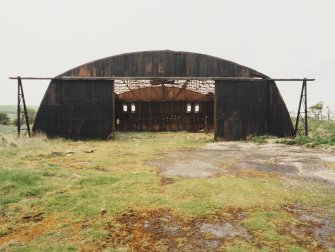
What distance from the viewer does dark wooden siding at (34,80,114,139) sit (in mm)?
21391

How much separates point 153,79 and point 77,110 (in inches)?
215

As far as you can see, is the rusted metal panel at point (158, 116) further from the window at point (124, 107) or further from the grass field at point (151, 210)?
the grass field at point (151, 210)

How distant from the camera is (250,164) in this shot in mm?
12383

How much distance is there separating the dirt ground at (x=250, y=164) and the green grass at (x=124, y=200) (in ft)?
3.23

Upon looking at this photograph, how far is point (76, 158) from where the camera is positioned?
527 inches

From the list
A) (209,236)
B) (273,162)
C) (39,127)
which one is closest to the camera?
(209,236)

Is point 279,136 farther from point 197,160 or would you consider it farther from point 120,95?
point 120,95

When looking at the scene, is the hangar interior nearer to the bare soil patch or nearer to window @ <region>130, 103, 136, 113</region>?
window @ <region>130, 103, 136, 113</region>

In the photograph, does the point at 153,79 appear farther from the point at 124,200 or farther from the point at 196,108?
the point at 124,200

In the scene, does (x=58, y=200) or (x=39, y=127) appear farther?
(x=39, y=127)

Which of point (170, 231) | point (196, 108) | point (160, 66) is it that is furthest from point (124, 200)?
point (196, 108)

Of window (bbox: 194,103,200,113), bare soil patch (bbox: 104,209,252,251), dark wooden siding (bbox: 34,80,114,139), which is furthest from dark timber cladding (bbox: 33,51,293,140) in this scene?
bare soil patch (bbox: 104,209,252,251)

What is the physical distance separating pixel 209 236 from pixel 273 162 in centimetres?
811

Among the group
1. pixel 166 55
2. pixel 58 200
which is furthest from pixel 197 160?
pixel 166 55
